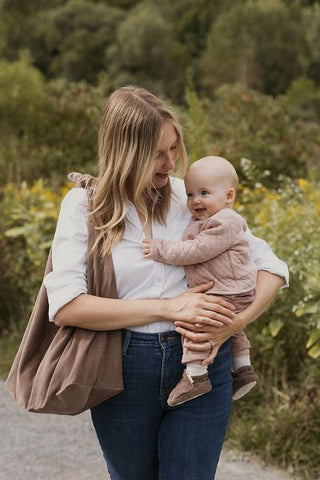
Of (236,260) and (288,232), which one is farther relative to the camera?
(288,232)

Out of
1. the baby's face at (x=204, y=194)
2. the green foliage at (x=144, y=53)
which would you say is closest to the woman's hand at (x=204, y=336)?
the baby's face at (x=204, y=194)

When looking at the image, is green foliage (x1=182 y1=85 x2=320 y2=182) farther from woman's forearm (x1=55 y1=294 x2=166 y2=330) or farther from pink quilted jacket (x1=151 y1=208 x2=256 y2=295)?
woman's forearm (x1=55 y1=294 x2=166 y2=330)

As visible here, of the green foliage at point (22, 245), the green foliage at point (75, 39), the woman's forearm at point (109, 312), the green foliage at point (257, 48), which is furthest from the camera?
the green foliage at point (75, 39)

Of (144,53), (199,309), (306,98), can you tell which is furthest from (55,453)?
(144,53)

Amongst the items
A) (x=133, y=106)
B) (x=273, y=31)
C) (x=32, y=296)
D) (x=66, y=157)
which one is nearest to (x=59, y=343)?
(x=133, y=106)

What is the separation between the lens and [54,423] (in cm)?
437

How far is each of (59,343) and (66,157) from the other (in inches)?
270

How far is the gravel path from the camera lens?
371 cm

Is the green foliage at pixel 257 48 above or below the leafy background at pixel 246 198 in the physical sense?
below

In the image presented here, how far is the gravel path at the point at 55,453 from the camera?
371cm

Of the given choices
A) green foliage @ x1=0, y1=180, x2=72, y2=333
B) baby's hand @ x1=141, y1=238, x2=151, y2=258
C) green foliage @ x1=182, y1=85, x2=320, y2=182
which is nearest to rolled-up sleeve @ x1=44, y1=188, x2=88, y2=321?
baby's hand @ x1=141, y1=238, x2=151, y2=258

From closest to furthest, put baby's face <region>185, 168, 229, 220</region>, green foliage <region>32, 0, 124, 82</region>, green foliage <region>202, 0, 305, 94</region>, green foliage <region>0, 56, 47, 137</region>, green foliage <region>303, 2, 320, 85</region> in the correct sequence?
baby's face <region>185, 168, 229, 220</region> → green foliage <region>0, 56, 47, 137</region> → green foliage <region>202, 0, 305, 94</region> → green foliage <region>303, 2, 320, 85</region> → green foliage <region>32, 0, 124, 82</region>

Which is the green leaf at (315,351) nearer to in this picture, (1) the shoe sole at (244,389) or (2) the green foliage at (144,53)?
(1) the shoe sole at (244,389)

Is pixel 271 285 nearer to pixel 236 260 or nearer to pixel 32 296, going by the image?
pixel 236 260
